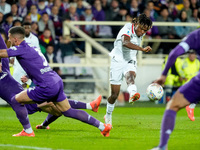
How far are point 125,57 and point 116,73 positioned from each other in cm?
42

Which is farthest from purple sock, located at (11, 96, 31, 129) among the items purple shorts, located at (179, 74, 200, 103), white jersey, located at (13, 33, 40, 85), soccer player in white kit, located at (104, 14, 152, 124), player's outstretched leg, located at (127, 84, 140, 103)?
white jersey, located at (13, 33, 40, 85)

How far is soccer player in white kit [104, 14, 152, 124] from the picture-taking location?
953cm

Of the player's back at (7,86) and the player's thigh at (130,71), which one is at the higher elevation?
the player's back at (7,86)

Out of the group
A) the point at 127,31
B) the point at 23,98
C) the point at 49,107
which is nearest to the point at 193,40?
the point at 23,98

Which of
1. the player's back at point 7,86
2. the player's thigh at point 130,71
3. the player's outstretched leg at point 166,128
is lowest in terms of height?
the player's thigh at point 130,71

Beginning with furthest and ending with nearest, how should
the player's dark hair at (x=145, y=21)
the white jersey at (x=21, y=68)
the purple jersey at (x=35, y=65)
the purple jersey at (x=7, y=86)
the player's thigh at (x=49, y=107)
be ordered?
the white jersey at (x=21, y=68) → the player's dark hair at (x=145, y=21) → the player's thigh at (x=49, y=107) → the purple jersey at (x=7, y=86) → the purple jersey at (x=35, y=65)

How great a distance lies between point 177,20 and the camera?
60.3 ft

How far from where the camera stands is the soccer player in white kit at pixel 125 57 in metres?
9.53

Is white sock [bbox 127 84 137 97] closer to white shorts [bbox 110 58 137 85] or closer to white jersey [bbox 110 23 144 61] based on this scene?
white shorts [bbox 110 58 137 85]

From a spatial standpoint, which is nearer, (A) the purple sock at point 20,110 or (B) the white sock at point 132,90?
(A) the purple sock at point 20,110

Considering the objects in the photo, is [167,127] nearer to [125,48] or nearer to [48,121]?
[48,121]

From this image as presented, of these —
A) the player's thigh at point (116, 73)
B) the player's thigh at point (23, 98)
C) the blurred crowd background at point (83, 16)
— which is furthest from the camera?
the blurred crowd background at point (83, 16)

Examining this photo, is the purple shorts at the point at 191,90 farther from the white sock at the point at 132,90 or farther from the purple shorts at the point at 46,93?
the white sock at the point at 132,90

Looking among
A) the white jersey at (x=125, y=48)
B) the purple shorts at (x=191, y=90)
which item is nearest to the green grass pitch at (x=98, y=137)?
the purple shorts at (x=191, y=90)
